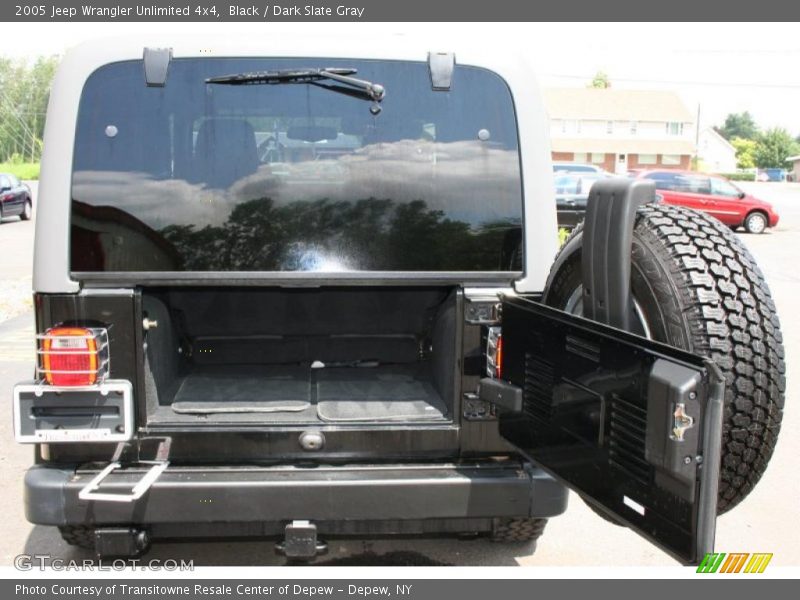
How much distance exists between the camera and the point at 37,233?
9.69ft

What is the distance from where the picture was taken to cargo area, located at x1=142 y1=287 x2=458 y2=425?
3.27 m

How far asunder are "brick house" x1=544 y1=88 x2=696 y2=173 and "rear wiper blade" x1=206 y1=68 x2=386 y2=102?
6738cm

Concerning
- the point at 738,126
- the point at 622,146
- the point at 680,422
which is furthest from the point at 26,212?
the point at 738,126

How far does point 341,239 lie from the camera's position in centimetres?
309

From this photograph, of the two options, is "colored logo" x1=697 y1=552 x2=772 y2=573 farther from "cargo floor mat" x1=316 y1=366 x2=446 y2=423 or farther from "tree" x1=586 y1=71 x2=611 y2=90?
"tree" x1=586 y1=71 x2=611 y2=90

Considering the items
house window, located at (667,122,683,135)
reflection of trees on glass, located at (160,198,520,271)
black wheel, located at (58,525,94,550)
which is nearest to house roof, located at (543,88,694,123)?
house window, located at (667,122,683,135)

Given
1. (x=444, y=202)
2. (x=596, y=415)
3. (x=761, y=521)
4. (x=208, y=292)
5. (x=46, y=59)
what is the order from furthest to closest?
1. (x=46, y=59)
2. (x=761, y=521)
3. (x=208, y=292)
4. (x=444, y=202)
5. (x=596, y=415)

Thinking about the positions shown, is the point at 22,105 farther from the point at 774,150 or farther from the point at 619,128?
the point at 774,150

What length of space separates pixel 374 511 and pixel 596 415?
100 centimetres

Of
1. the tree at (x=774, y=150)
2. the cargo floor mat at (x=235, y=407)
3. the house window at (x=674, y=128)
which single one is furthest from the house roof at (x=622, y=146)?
the cargo floor mat at (x=235, y=407)

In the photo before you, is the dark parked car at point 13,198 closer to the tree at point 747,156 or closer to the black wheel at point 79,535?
the black wheel at point 79,535

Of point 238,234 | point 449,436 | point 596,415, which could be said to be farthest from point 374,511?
point 238,234

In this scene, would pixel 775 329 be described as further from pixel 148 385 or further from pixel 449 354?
pixel 148 385

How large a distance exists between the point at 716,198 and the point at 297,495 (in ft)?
71.2
